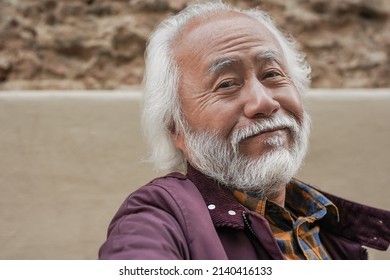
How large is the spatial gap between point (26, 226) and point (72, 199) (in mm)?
210

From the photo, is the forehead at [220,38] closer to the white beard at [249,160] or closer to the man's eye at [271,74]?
the man's eye at [271,74]

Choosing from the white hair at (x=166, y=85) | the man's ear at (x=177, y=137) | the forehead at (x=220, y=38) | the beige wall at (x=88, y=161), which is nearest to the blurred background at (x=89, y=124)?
the beige wall at (x=88, y=161)

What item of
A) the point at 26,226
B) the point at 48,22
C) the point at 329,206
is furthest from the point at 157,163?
the point at 48,22

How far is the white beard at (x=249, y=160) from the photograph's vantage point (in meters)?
1.51

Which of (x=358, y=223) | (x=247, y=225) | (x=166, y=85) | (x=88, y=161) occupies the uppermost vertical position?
(x=166, y=85)

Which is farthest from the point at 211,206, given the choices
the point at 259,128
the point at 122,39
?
the point at 122,39

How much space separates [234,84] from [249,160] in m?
0.22

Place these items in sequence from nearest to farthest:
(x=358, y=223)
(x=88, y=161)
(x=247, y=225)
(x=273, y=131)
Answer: (x=247, y=225) < (x=273, y=131) < (x=358, y=223) < (x=88, y=161)

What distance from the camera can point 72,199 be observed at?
2.28m

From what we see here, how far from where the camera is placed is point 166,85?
5.53 feet

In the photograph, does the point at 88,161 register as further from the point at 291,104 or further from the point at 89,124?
the point at 291,104

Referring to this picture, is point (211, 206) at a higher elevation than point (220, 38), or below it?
below

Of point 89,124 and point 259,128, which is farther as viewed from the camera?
point 89,124
